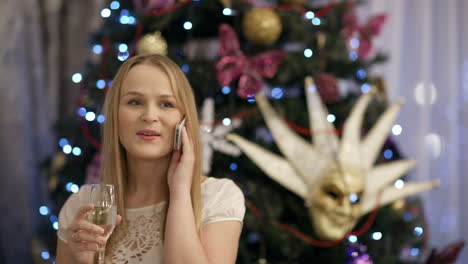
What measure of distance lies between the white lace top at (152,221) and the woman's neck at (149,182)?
0.02 m

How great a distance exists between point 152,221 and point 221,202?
173 mm

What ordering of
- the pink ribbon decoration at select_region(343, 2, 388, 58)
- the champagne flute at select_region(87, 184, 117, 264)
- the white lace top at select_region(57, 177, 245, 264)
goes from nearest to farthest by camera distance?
the champagne flute at select_region(87, 184, 117, 264), the white lace top at select_region(57, 177, 245, 264), the pink ribbon decoration at select_region(343, 2, 388, 58)

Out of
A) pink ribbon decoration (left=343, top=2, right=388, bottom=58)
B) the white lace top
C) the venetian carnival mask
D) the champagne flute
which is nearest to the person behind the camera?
the champagne flute

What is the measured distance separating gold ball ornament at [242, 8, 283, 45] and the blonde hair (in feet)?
3.16

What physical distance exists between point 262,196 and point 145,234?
96 cm

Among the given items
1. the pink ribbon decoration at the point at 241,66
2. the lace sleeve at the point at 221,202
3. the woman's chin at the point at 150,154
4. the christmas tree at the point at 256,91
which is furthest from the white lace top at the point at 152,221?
the pink ribbon decoration at the point at 241,66

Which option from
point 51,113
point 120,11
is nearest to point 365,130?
point 120,11

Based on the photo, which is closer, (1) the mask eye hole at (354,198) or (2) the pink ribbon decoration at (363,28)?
(1) the mask eye hole at (354,198)

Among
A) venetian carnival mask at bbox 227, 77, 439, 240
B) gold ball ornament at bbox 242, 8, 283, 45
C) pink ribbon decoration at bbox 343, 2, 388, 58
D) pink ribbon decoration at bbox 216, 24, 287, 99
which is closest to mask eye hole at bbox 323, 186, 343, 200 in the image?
venetian carnival mask at bbox 227, 77, 439, 240

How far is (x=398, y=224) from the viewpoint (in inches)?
103

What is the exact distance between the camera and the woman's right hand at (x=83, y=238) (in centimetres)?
125

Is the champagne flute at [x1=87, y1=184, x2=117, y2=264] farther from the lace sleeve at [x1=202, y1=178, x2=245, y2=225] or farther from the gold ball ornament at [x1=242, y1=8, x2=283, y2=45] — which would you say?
the gold ball ornament at [x1=242, y1=8, x2=283, y2=45]

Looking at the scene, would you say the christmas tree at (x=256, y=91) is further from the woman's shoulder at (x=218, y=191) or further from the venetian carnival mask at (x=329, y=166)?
the woman's shoulder at (x=218, y=191)

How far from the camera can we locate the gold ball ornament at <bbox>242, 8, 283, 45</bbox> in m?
2.35
